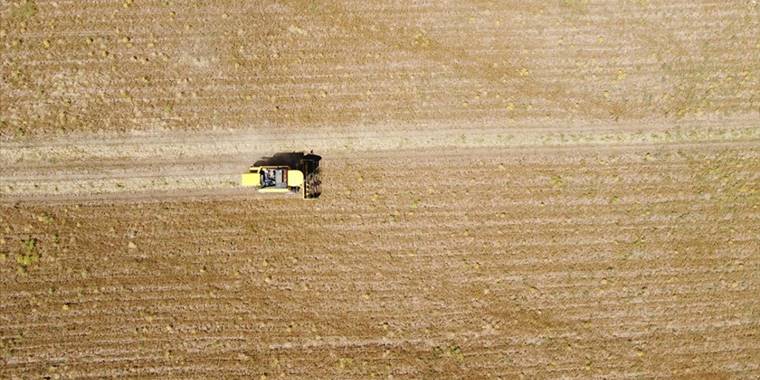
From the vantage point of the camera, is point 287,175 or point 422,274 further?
point 422,274

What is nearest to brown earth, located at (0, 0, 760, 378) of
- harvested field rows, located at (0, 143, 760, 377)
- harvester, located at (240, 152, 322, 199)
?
harvested field rows, located at (0, 143, 760, 377)

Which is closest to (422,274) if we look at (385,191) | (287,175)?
(385,191)

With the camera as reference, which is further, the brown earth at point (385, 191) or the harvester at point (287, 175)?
the brown earth at point (385, 191)

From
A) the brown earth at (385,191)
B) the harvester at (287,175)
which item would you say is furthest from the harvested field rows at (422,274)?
the harvester at (287,175)

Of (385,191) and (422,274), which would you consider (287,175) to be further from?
(422,274)

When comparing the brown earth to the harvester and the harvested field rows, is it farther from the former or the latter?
the harvester

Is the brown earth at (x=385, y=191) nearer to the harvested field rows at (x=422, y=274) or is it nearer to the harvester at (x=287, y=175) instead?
the harvested field rows at (x=422, y=274)
